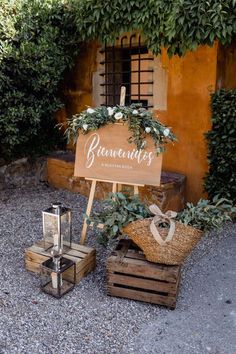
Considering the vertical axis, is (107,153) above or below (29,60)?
below

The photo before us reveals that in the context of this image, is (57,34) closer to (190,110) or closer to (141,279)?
(190,110)

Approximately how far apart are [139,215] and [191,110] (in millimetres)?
1954

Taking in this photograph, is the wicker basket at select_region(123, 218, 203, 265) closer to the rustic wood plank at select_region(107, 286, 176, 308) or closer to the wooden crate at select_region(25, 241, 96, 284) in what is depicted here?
Answer: the rustic wood plank at select_region(107, 286, 176, 308)

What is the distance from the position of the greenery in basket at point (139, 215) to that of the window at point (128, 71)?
2126 millimetres

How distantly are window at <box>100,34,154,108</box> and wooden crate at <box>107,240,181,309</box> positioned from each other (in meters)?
2.43

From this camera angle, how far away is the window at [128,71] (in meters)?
4.18

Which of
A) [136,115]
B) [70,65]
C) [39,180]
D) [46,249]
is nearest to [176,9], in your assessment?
[136,115]

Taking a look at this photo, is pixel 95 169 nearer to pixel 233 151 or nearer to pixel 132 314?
pixel 132 314

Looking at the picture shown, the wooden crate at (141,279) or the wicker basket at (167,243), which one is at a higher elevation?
the wicker basket at (167,243)

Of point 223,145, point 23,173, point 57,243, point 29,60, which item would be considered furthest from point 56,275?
point 23,173

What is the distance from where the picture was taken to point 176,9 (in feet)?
9.77

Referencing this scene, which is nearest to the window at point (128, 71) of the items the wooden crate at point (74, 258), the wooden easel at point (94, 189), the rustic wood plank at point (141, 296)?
the wooden easel at point (94, 189)

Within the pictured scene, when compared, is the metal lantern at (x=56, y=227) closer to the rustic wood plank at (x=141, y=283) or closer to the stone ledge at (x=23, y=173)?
the rustic wood plank at (x=141, y=283)

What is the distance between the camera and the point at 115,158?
2.69 meters
